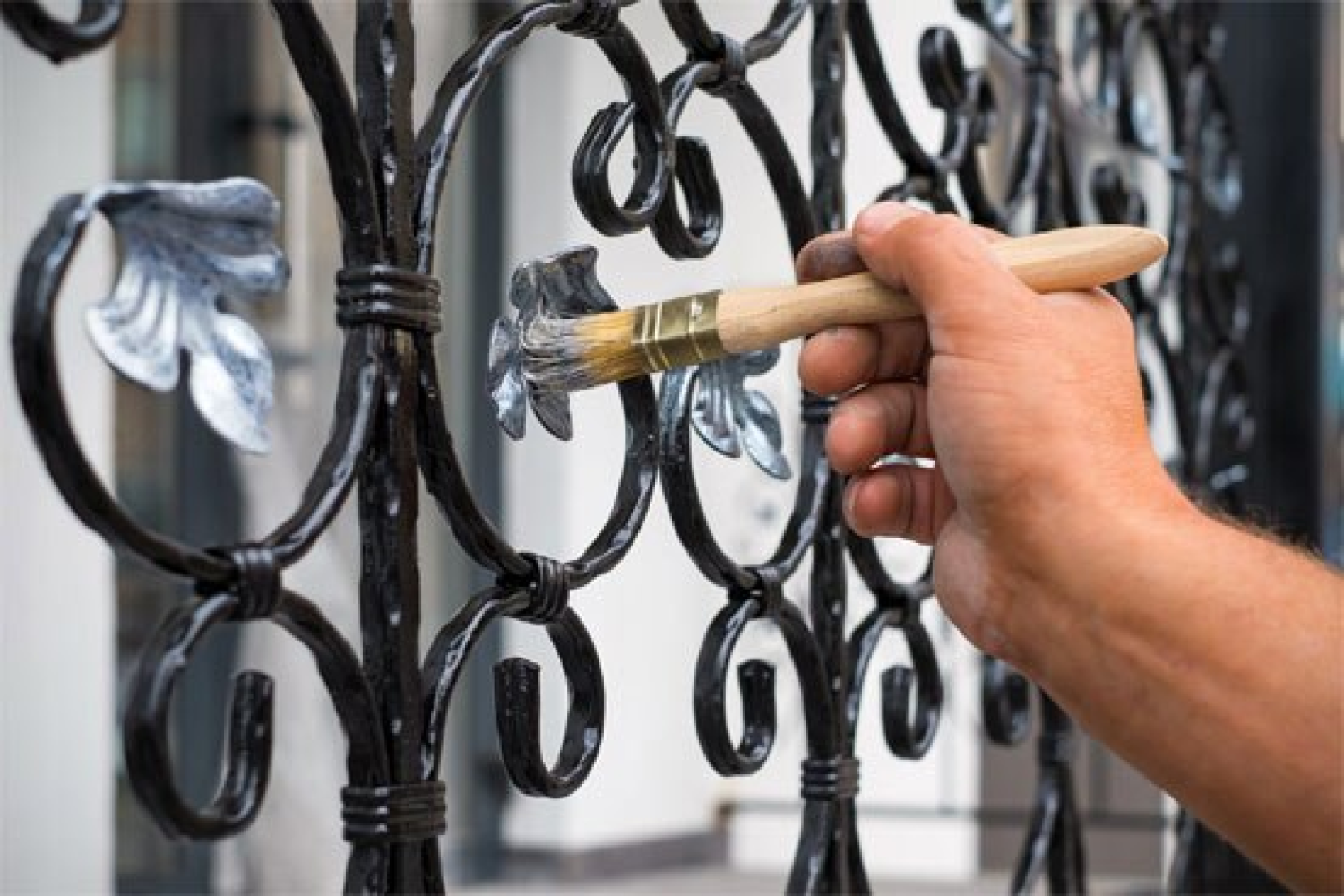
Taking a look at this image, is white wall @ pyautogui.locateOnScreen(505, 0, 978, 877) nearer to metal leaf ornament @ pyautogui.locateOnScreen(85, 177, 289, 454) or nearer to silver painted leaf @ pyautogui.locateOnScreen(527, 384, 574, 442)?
silver painted leaf @ pyautogui.locateOnScreen(527, 384, 574, 442)

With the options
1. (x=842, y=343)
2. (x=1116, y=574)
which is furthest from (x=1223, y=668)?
(x=842, y=343)

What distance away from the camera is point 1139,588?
468mm

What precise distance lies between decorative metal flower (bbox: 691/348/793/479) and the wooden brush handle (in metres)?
0.07

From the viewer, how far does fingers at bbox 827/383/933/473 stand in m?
0.55

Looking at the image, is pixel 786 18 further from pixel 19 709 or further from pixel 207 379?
pixel 19 709

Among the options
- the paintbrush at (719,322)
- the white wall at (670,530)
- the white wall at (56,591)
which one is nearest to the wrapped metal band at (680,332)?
the paintbrush at (719,322)

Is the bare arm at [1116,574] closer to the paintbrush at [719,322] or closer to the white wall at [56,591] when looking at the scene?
the paintbrush at [719,322]

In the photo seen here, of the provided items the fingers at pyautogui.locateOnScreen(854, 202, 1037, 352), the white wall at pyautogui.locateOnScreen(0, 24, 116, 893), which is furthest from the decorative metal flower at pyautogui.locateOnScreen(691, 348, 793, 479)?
the white wall at pyautogui.locateOnScreen(0, 24, 116, 893)

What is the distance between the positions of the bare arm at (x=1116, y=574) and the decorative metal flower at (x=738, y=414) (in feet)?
0.28

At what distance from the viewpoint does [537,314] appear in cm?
51

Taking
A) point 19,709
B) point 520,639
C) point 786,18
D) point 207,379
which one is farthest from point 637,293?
point 520,639

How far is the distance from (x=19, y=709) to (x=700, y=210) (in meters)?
1.87

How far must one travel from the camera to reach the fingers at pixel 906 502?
1.87 feet

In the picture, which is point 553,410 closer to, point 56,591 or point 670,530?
point 670,530
